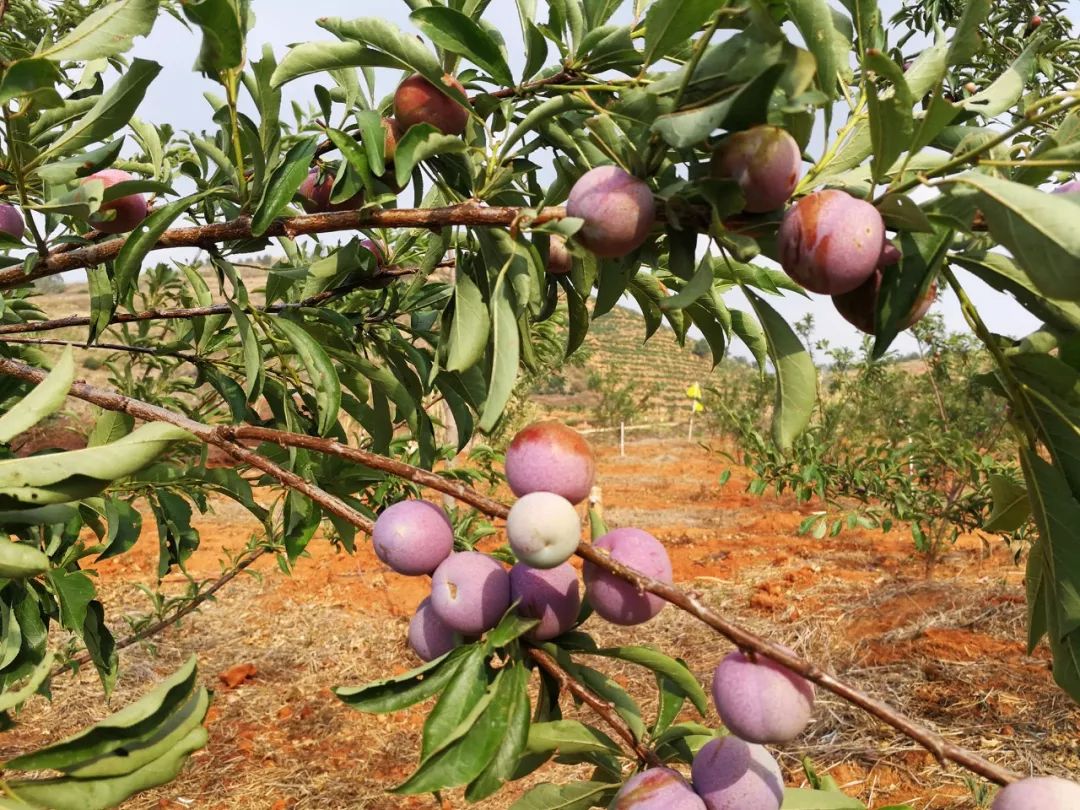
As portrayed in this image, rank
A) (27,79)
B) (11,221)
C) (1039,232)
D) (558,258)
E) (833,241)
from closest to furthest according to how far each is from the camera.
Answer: (1039,232) → (833,241) → (27,79) → (558,258) → (11,221)

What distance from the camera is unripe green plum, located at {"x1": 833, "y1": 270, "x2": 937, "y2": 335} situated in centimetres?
67

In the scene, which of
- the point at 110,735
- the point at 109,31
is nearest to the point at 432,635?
the point at 110,735

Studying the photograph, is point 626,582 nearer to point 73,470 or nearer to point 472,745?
point 472,745

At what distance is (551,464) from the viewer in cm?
72

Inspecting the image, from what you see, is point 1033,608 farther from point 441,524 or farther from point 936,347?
point 936,347

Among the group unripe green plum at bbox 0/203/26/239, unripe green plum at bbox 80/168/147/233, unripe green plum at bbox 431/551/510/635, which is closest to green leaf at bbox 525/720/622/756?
unripe green plum at bbox 431/551/510/635

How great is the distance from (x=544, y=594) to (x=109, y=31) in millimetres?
773

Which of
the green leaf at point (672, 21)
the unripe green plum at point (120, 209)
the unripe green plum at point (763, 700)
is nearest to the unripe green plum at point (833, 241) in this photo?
the green leaf at point (672, 21)

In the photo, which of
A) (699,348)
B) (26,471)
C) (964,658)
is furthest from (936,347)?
(699,348)

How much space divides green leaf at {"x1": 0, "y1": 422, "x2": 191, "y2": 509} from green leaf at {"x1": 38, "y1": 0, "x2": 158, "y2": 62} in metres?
0.47

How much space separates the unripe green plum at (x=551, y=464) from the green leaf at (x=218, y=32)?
1.76ft

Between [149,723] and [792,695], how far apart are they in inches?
19.5

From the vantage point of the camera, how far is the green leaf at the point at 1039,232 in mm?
494

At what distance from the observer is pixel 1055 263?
0.50 metres
